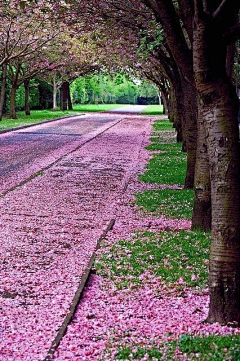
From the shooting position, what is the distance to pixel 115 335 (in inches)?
224

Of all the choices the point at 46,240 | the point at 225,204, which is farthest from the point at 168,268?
the point at 46,240

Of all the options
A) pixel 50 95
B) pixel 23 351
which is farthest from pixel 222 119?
pixel 50 95

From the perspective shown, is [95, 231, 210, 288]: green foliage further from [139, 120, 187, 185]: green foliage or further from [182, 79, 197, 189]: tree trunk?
[139, 120, 187, 185]: green foliage

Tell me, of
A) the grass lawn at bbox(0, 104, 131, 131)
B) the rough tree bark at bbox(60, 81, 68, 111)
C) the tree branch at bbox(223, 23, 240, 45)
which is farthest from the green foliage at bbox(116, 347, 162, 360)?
the rough tree bark at bbox(60, 81, 68, 111)

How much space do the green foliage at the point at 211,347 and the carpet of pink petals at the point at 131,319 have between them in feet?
0.42

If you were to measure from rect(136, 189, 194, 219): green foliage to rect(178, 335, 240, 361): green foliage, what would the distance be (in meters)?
6.11

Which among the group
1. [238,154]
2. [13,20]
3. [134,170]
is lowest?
[134,170]

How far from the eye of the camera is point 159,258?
843 cm

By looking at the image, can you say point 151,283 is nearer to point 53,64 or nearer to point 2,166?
point 2,166

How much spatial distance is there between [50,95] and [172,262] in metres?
68.3

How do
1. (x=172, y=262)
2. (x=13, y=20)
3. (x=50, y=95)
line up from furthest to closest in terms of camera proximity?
(x=50, y=95), (x=13, y=20), (x=172, y=262)

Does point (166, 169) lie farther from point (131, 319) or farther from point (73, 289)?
point (131, 319)

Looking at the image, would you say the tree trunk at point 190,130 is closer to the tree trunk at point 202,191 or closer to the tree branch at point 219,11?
the tree trunk at point 202,191

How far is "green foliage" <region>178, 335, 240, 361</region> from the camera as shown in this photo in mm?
4988
